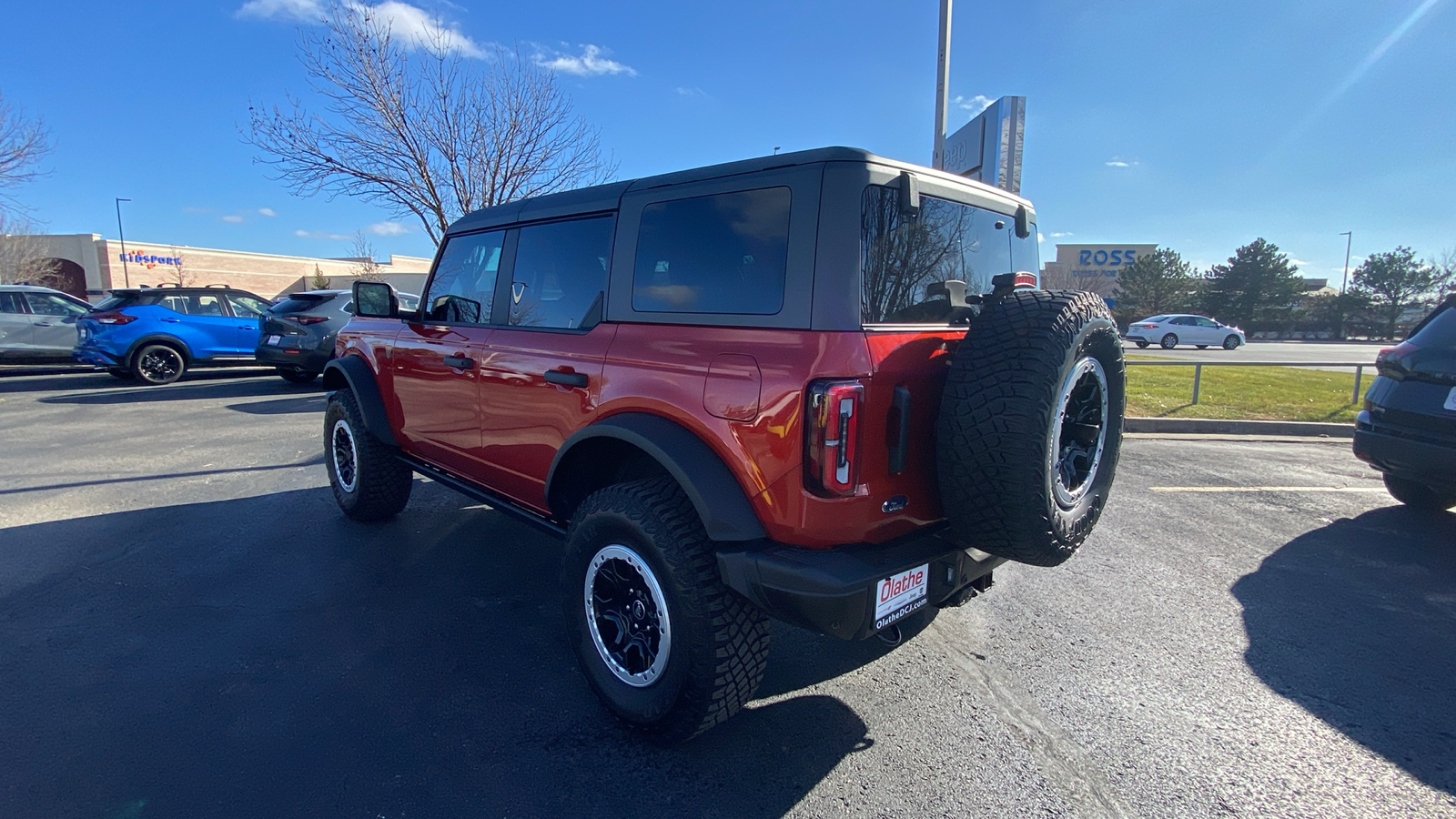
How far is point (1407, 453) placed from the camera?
4.36 m

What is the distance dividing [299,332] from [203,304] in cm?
281

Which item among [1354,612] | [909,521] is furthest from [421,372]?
[1354,612]

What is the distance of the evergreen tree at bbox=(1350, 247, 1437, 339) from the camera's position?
48688 millimetres

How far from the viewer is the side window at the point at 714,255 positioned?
2.34m

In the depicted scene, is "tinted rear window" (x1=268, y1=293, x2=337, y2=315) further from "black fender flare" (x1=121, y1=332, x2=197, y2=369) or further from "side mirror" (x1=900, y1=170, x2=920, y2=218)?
"side mirror" (x1=900, y1=170, x2=920, y2=218)

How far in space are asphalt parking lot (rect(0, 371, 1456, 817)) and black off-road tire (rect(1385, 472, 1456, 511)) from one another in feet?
0.66

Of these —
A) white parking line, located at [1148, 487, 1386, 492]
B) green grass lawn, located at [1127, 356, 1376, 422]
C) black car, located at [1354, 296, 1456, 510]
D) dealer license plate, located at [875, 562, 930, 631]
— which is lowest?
white parking line, located at [1148, 487, 1386, 492]

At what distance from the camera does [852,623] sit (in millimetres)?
2123

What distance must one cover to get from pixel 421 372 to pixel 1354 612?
530cm

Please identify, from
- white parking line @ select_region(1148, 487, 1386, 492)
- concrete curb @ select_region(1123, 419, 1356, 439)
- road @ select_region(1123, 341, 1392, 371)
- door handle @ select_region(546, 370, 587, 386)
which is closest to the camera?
door handle @ select_region(546, 370, 587, 386)

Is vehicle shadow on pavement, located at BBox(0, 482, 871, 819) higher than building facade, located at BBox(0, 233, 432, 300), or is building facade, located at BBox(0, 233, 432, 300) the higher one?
building facade, located at BBox(0, 233, 432, 300)

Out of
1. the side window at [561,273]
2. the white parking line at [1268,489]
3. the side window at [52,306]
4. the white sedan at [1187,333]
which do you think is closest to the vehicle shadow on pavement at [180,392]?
the side window at [52,306]

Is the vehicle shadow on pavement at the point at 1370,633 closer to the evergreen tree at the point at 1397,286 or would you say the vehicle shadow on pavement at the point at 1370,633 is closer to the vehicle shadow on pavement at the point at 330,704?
the vehicle shadow on pavement at the point at 330,704

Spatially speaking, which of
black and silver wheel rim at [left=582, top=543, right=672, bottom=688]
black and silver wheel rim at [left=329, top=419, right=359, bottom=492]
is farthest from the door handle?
black and silver wheel rim at [left=329, top=419, right=359, bottom=492]
